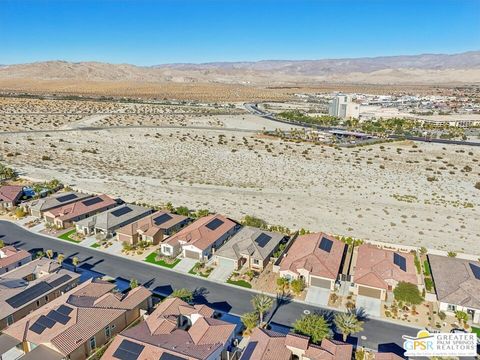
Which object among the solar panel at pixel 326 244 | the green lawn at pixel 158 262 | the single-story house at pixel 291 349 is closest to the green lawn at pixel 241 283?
the green lawn at pixel 158 262

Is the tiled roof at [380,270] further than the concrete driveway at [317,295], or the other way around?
the tiled roof at [380,270]

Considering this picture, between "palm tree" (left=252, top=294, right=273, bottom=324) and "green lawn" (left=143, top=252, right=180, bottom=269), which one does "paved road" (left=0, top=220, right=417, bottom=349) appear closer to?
"green lawn" (left=143, top=252, right=180, bottom=269)

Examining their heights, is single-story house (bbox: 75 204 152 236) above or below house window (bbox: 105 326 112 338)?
above

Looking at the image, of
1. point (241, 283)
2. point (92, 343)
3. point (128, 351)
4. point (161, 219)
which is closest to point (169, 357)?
point (128, 351)

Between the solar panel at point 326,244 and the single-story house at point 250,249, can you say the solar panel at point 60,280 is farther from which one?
A: the solar panel at point 326,244

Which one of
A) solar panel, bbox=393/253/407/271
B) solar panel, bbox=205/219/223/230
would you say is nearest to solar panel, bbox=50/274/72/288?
solar panel, bbox=205/219/223/230

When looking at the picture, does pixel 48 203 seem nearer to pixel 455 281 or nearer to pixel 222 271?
pixel 222 271

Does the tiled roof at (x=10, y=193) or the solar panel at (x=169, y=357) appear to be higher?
Answer: the tiled roof at (x=10, y=193)
